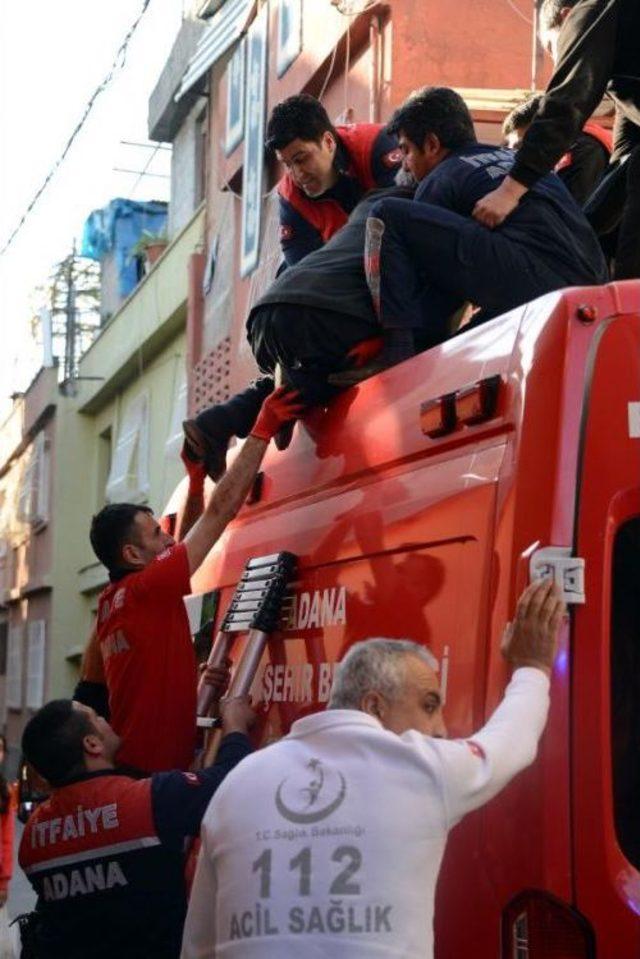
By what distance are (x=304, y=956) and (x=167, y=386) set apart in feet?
60.8

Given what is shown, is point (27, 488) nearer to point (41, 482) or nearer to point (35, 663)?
point (41, 482)

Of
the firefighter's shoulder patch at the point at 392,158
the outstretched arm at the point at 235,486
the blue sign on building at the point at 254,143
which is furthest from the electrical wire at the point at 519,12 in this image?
the outstretched arm at the point at 235,486

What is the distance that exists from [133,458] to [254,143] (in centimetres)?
801

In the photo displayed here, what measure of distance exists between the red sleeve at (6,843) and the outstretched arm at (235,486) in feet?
18.6

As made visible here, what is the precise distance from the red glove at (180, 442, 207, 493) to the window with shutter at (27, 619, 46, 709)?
2217cm

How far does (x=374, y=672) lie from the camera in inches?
136

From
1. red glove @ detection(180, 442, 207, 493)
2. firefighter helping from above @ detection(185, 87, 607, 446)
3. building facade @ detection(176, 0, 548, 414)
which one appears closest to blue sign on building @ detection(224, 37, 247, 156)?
building facade @ detection(176, 0, 548, 414)

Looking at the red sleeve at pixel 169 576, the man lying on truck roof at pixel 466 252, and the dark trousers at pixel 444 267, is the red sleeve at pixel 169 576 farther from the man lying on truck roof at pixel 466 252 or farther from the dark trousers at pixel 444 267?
the dark trousers at pixel 444 267

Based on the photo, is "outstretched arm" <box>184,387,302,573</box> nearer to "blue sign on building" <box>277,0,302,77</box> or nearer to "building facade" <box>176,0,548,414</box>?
"building facade" <box>176,0,548,414</box>

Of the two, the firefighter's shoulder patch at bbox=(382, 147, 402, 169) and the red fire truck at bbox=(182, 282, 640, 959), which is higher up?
the firefighter's shoulder patch at bbox=(382, 147, 402, 169)

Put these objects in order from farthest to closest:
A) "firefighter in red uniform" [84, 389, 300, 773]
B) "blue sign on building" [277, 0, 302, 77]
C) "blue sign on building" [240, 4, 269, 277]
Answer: "blue sign on building" [240, 4, 269, 277], "blue sign on building" [277, 0, 302, 77], "firefighter in red uniform" [84, 389, 300, 773]

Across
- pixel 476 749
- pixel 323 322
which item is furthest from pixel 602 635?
pixel 323 322

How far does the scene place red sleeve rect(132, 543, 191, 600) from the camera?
17.6ft

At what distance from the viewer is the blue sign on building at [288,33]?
14.8 metres
